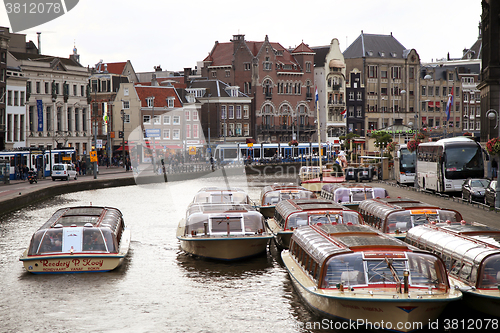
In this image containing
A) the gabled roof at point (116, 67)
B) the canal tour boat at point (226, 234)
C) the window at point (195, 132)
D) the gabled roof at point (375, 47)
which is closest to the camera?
the canal tour boat at point (226, 234)

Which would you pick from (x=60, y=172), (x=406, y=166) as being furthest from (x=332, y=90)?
(x=60, y=172)

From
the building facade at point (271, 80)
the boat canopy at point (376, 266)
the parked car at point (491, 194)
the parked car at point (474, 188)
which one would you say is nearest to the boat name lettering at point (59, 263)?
the boat canopy at point (376, 266)

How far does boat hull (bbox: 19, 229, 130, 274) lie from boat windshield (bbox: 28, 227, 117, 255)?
0.32 m

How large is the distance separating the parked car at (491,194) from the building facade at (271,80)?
87564mm

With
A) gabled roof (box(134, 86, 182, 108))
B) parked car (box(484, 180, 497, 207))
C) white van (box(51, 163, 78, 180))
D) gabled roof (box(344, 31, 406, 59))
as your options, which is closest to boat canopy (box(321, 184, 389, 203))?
parked car (box(484, 180, 497, 207))

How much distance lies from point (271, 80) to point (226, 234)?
102826 mm

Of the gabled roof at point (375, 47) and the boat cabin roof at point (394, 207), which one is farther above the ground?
the gabled roof at point (375, 47)

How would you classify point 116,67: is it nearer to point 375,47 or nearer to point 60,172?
point 375,47

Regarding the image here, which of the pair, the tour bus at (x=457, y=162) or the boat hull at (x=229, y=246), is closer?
the boat hull at (x=229, y=246)

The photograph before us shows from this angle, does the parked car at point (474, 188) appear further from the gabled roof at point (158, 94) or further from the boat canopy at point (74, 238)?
the gabled roof at point (158, 94)

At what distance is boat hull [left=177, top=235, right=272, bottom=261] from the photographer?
23.6 m

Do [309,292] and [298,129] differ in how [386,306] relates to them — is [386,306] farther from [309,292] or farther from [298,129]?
[298,129]

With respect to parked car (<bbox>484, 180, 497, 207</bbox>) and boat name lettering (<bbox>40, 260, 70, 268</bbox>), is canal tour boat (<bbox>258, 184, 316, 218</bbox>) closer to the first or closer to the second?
parked car (<bbox>484, 180, 497, 207</bbox>)

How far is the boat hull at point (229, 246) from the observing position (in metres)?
23.6
